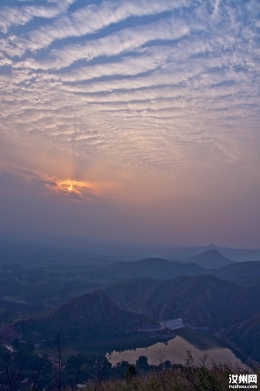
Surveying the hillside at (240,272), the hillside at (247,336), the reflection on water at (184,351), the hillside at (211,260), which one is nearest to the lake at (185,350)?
the reflection on water at (184,351)

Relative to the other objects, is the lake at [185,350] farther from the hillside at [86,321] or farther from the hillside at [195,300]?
the hillside at [86,321]

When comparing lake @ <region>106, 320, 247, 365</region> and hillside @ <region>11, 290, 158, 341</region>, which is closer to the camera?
lake @ <region>106, 320, 247, 365</region>

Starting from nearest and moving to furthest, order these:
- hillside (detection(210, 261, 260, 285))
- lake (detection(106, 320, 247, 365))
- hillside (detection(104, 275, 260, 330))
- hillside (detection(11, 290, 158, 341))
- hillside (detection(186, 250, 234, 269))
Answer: lake (detection(106, 320, 247, 365)) < hillside (detection(11, 290, 158, 341)) < hillside (detection(104, 275, 260, 330)) < hillside (detection(210, 261, 260, 285)) < hillside (detection(186, 250, 234, 269))

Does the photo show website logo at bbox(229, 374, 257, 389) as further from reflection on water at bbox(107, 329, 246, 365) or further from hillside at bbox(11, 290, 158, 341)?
hillside at bbox(11, 290, 158, 341)

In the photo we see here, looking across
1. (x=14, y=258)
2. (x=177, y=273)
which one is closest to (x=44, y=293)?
(x=177, y=273)

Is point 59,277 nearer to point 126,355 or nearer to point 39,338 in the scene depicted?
point 39,338

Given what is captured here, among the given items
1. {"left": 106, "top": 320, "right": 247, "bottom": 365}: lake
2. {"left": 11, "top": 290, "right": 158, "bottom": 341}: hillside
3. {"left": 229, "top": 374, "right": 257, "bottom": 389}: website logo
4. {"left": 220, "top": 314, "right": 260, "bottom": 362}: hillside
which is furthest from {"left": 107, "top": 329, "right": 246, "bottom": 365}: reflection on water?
{"left": 229, "top": 374, "right": 257, "bottom": 389}: website logo

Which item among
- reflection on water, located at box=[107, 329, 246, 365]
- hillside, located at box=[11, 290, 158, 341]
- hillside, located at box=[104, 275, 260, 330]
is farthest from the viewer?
hillside, located at box=[104, 275, 260, 330]

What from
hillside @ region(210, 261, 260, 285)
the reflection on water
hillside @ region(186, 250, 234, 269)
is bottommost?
the reflection on water
